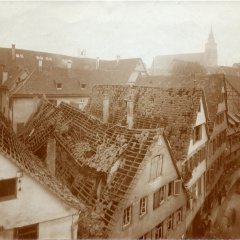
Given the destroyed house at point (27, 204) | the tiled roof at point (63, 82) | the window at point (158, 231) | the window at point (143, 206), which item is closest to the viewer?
the destroyed house at point (27, 204)

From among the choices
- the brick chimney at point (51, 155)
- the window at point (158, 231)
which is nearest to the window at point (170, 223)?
the window at point (158, 231)

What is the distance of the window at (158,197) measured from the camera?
1019 centimetres

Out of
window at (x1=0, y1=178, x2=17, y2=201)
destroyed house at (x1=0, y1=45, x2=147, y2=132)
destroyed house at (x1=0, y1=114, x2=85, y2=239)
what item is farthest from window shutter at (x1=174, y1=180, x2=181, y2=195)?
destroyed house at (x1=0, y1=45, x2=147, y2=132)

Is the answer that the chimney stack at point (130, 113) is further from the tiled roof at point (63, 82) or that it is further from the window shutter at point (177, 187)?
the tiled roof at point (63, 82)

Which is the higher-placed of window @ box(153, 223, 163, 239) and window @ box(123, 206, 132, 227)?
window @ box(123, 206, 132, 227)

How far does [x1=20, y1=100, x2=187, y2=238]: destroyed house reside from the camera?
8.59 meters

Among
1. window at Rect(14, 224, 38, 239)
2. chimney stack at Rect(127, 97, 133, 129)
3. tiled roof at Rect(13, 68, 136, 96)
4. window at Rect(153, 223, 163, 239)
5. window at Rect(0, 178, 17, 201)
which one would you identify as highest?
tiled roof at Rect(13, 68, 136, 96)

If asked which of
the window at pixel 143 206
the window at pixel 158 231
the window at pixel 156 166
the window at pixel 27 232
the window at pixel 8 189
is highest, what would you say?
the window at pixel 156 166

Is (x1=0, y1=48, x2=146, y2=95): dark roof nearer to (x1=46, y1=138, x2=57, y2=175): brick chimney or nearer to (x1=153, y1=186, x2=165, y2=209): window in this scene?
(x1=46, y1=138, x2=57, y2=175): brick chimney

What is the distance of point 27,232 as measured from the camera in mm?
7398

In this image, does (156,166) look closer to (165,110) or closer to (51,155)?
(51,155)

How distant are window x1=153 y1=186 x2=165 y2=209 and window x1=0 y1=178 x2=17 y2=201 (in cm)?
480

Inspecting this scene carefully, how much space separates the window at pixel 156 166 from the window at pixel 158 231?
193 cm

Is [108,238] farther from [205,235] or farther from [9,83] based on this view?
[9,83]
